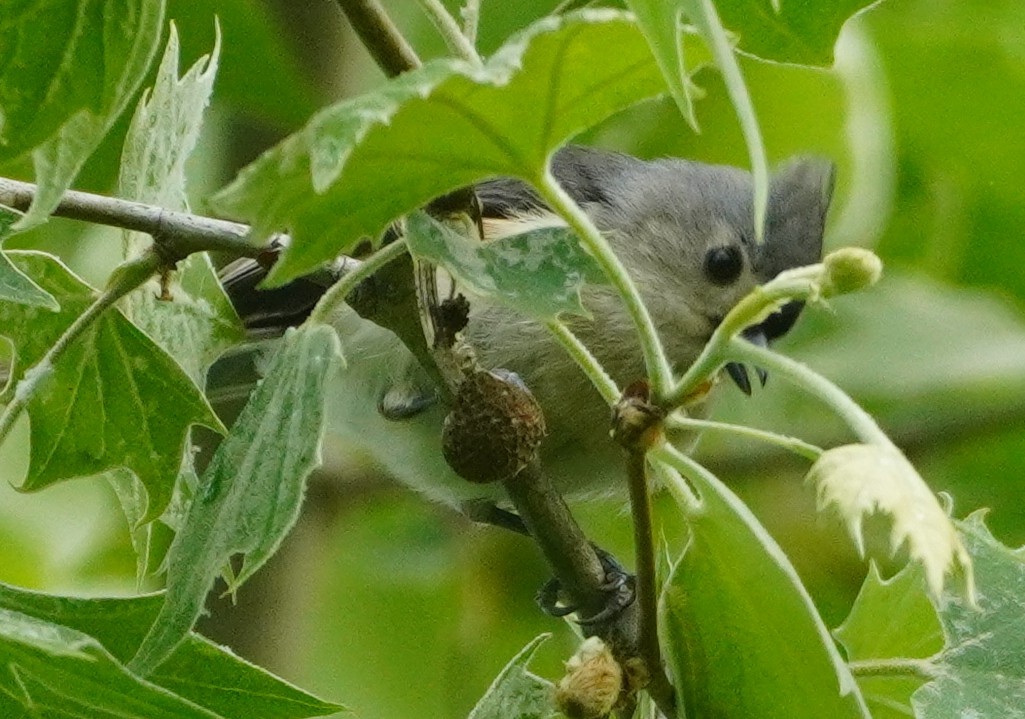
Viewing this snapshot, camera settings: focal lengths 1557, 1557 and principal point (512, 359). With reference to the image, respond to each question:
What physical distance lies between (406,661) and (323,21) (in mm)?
946

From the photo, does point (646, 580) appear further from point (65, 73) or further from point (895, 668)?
point (65, 73)

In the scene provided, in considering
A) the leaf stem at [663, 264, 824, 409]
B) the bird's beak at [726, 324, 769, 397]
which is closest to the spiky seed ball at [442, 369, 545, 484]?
the leaf stem at [663, 264, 824, 409]

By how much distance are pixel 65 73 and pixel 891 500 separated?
0.44 meters

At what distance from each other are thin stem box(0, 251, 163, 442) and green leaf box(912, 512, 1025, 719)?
0.50m

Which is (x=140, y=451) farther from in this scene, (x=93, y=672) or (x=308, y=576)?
(x=308, y=576)

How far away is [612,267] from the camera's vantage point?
0.75m

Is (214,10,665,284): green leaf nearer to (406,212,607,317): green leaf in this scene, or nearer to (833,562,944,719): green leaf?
(406,212,607,317): green leaf

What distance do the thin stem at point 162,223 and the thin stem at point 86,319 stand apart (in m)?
0.01

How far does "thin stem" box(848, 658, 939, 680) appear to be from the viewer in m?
0.92

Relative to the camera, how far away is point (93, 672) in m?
0.77

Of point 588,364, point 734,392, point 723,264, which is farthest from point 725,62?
point 734,392

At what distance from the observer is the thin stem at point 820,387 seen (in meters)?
0.66

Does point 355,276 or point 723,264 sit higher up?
point 355,276

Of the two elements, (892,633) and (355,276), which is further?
(892,633)
